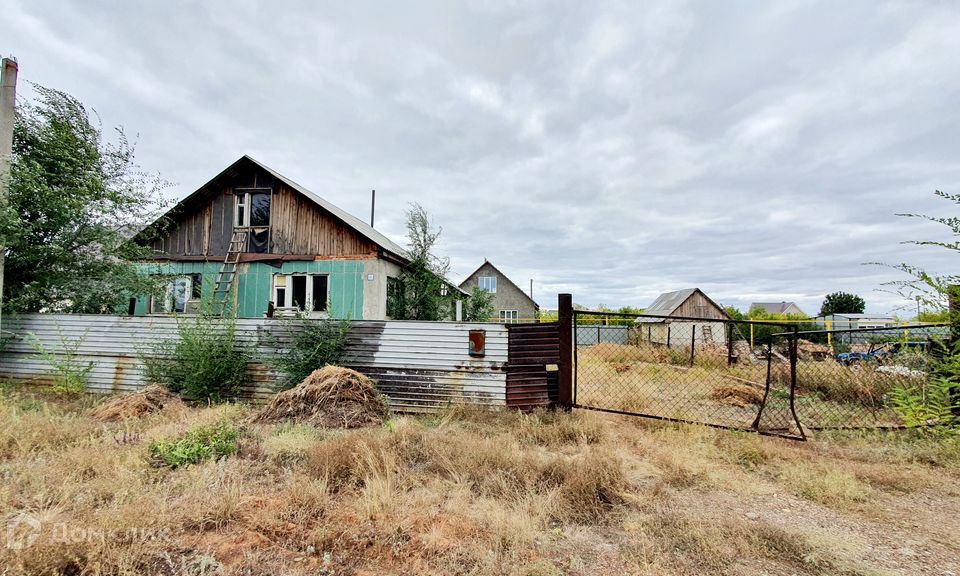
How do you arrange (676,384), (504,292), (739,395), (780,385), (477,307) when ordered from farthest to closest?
(504,292), (477,307), (676,384), (780,385), (739,395)

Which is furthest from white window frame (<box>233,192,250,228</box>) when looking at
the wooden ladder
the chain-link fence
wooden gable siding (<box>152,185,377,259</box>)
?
the chain-link fence

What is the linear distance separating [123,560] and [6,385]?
7.98 m

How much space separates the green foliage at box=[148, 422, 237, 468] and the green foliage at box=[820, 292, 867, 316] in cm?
5713

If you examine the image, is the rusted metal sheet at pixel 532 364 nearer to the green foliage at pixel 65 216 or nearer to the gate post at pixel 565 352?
the gate post at pixel 565 352

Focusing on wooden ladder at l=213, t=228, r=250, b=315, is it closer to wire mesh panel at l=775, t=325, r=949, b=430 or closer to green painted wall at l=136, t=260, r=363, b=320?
green painted wall at l=136, t=260, r=363, b=320

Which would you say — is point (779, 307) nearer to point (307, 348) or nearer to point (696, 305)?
point (696, 305)

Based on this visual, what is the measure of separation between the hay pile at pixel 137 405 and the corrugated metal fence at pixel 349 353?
1082mm

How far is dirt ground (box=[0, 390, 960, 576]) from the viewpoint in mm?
2455

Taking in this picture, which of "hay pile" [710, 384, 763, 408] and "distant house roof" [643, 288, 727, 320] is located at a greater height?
"distant house roof" [643, 288, 727, 320]

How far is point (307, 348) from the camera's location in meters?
6.59

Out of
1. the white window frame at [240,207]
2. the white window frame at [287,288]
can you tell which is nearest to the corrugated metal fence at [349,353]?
the white window frame at [287,288]

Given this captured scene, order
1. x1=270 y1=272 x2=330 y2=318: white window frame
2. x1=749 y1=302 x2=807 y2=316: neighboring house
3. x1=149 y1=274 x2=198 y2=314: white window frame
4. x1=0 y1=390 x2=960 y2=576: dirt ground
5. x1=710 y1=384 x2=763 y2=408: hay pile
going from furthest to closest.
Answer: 1. x1=749 y1=302 x2=807 y2=316: neighboring house
2. x1=270 y1=272 x2=330 y2=318: white window frame
3. x1=149 y1=274 x2=198 y2=314: white window frame
4. x1=710 y1=384 x2=763 y2=408: hay pile
5. x1=0 y1=390 x2=960 y2=576: dirt ground

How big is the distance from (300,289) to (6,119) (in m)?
6.82

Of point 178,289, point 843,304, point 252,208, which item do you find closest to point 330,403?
point 252,208
